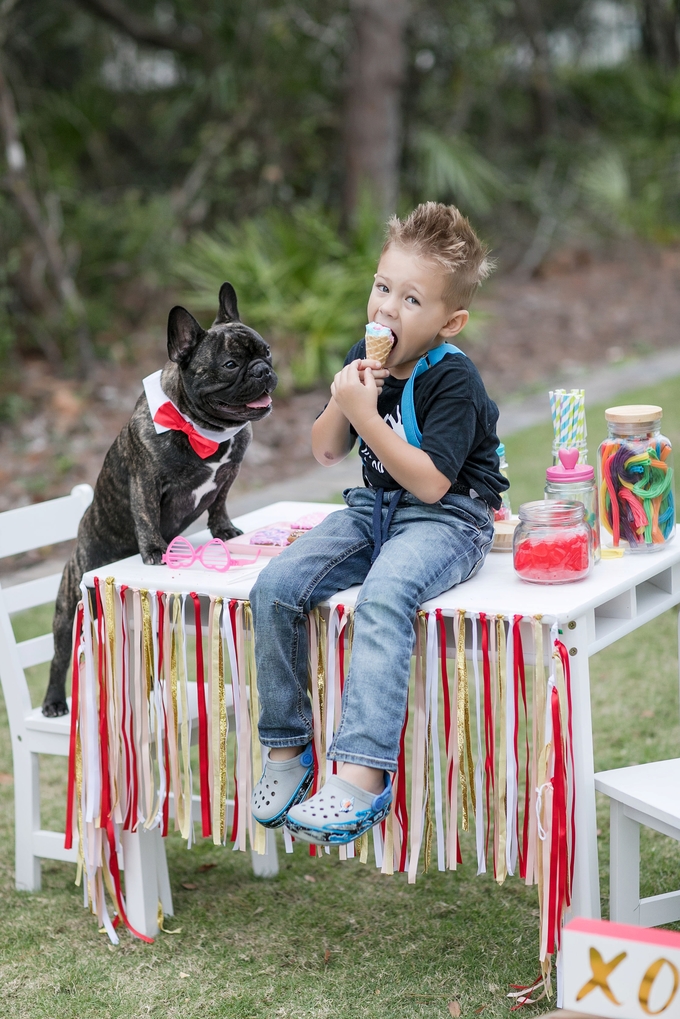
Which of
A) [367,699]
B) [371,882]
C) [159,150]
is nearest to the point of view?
[367,699]

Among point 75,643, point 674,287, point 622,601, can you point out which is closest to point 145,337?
point 674,287

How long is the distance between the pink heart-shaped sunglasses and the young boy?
249mm

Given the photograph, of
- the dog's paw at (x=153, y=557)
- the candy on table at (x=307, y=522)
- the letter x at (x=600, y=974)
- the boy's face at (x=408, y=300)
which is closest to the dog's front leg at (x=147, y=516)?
the dog's paw at (x=153, y=557)

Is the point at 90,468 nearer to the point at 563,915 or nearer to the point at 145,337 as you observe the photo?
the point at 145,337

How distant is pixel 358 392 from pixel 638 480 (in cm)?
71

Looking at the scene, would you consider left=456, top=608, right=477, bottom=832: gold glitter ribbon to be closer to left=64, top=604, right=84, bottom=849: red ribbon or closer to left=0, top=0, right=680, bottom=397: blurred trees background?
left=64, top=604, right=84, bottom=849: red ribbon

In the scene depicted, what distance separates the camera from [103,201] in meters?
10.8

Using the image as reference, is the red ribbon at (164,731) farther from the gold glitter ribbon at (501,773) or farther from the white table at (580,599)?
the gold glitter ribbon at (501,773)

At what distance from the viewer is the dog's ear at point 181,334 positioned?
8.88 ft

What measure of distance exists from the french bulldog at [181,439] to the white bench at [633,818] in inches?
47.6

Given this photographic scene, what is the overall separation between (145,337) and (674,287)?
590cm

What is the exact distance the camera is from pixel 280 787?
8.07 ft

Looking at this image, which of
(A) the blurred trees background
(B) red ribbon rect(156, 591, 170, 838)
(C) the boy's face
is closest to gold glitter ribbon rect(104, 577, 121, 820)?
(B) red ribbon rect(156, 591, 170, 838)

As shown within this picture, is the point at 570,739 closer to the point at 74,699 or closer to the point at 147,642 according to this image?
the point at 147,642
